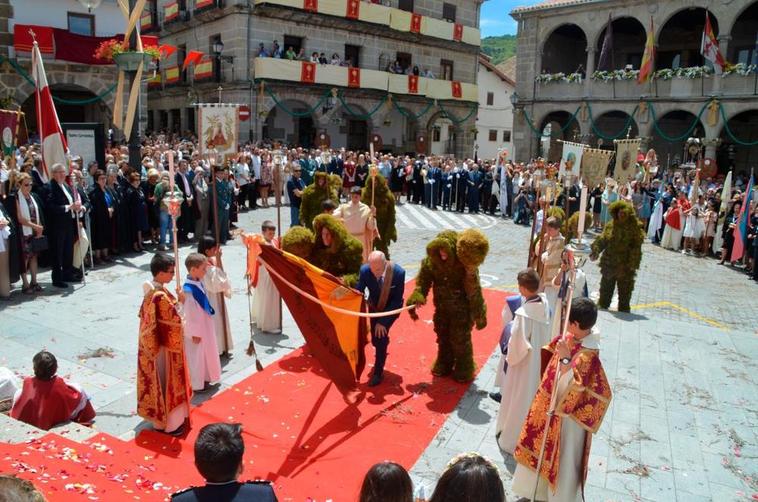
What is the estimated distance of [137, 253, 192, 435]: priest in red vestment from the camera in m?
5.61

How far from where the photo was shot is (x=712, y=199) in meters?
17.7

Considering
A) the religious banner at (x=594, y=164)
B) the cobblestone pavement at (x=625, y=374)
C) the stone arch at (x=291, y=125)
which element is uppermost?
the stone arch at (x=291, y=125)

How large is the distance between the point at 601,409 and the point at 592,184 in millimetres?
12788

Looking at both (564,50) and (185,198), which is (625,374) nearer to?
(185,198)

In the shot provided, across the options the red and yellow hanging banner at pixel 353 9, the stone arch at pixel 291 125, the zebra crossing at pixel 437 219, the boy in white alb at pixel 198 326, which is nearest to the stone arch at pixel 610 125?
the red and yellow hanging banner at pixel 353 9

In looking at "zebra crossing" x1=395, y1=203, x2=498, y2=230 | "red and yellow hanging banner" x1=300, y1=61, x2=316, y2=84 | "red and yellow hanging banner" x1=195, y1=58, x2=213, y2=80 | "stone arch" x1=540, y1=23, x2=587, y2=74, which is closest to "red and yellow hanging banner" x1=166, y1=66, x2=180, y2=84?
"red and yellow hanging banner" x1=195, y1=58, x2=213, y2=80

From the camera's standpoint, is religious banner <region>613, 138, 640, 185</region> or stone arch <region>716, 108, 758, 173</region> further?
stone arch <region>716, 108, 758, 173</region>

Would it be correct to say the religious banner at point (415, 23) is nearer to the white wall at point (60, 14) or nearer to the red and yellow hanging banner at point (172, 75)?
the red and yellow hanging banner at point (172, 75)

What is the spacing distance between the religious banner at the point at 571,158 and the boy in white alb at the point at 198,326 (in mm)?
9325

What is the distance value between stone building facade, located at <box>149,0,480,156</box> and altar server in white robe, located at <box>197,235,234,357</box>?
2130cm

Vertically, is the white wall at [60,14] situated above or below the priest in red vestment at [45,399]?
above

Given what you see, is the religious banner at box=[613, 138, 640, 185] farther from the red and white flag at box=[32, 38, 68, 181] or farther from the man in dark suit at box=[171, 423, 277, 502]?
the man in dark suit at box=[171, 423, 277, 502]

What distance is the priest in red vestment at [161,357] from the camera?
221 inches

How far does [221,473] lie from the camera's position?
2.93 m
